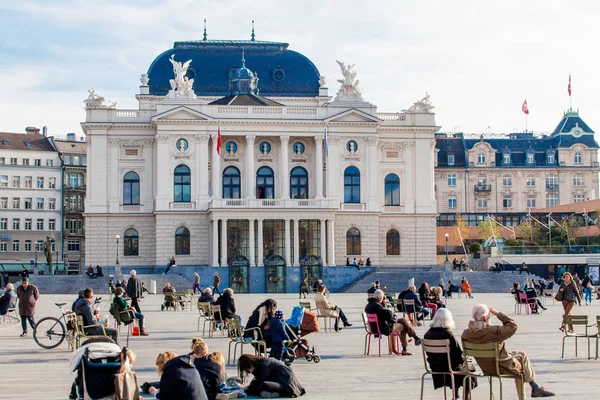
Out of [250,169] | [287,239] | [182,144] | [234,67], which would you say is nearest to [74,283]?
[182,144]

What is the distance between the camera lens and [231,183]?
76.1 metres

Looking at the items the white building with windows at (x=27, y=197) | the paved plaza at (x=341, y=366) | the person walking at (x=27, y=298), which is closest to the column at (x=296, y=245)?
the white building with windows at (x=27, y=197)

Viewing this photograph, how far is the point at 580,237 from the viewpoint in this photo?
92.6 metres

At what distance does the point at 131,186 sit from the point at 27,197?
85.0ft

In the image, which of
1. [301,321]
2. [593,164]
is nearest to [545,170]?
[593,164]

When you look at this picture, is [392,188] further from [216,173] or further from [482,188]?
[482,188]

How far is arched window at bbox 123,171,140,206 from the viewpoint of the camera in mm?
76125

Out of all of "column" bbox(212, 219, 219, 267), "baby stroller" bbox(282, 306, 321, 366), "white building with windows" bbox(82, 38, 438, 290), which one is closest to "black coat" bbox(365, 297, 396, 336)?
"baby stroller" bbox(282, 306, 321, 366)

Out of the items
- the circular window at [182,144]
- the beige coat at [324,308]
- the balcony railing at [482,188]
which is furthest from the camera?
the balcony railing at [482,188]

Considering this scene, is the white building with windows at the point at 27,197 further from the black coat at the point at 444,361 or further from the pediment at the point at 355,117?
the black coat at the point at 444,361

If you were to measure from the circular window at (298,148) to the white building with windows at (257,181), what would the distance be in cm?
7

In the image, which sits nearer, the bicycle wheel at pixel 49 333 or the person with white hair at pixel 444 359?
the person with white hair at pixel 444 359

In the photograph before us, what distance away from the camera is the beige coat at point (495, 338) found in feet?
50.1

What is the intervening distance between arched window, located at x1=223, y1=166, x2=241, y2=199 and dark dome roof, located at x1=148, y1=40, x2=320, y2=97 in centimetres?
910
